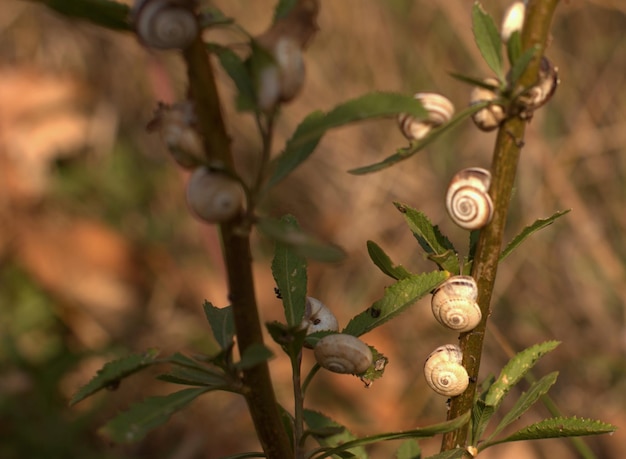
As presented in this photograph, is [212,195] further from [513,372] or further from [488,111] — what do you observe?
[513,372]

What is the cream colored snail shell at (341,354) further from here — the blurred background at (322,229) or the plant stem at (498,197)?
the blurred background at (322,229)

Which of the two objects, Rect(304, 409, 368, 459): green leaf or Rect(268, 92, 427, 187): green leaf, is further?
Rect(304, 409, 368, 459): green leaf

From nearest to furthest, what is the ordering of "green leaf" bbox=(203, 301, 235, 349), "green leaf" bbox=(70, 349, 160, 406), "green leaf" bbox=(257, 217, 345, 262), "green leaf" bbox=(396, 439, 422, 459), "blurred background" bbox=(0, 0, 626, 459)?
"green leaf" bbox=(257, 217, 345, 262) < "green leaf" bbox=(70, 349, 160, 406) < "green leaf" bbox=(203, 301, 235, 349) < "green leaf" bbox=(396, 439, 422, 459) < "blurred background" bbox=(0, 0, 626, 459)

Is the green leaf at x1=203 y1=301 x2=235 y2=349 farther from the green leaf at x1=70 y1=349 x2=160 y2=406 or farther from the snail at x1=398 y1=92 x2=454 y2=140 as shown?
the snail at x1=398 y1=92 x2=454 y2=140

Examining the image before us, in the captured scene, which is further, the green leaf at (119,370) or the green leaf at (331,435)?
the green leaf at (331,435)

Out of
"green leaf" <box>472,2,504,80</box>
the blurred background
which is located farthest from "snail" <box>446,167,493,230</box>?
the blurred background

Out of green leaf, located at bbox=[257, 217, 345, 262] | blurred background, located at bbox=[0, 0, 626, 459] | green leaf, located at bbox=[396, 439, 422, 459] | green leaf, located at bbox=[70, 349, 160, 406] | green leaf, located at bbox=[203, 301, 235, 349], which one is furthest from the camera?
blurred background, located at bbox=[0, 0, 626, 459]

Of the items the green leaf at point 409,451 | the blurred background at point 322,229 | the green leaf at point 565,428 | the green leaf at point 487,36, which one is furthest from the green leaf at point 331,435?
the blurred background at point 322,229

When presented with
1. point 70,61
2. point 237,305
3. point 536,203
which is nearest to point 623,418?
point 536,203
